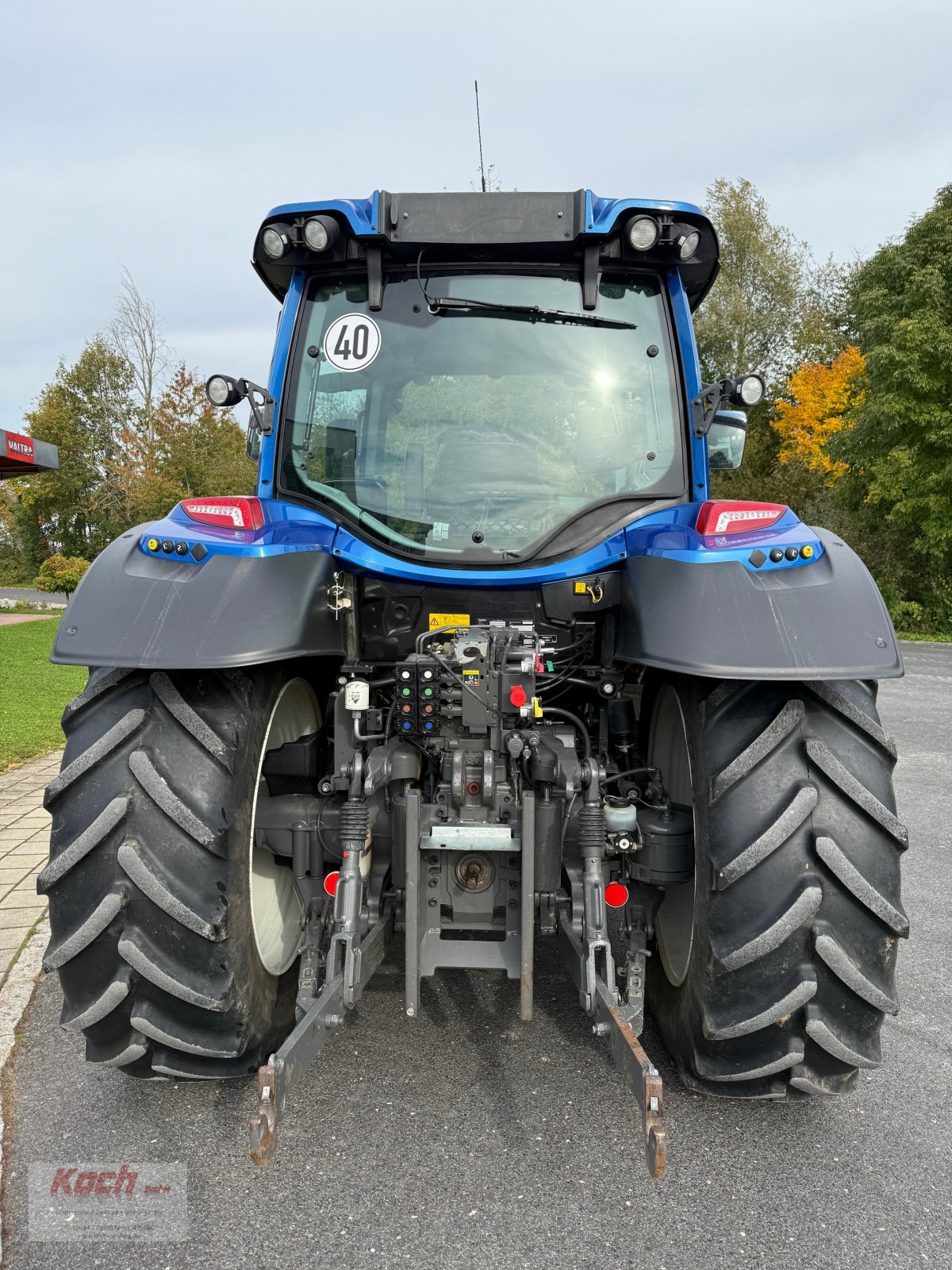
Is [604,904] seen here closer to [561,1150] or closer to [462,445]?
[561,1150]

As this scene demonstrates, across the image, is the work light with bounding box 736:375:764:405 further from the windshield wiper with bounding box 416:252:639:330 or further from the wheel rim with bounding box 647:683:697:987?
the wheel rim with bounding box 647:683:697:987

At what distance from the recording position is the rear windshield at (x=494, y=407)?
302 centimetres

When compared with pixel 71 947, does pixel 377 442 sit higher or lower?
higher

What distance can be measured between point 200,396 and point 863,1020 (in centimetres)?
2740

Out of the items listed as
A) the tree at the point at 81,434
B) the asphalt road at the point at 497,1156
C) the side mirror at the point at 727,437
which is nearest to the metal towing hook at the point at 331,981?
the asphalt road at the point at 497,1156

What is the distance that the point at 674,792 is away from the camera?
280 centimetres

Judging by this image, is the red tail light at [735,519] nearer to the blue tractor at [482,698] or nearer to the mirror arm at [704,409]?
the blue tractor at [482,698]

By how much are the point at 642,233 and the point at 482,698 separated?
64.5 inches

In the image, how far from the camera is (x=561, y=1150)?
93.7 inches

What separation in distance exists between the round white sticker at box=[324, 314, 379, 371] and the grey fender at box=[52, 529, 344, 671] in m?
0.93

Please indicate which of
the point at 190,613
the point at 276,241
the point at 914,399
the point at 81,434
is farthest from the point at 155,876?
the point at 81,434

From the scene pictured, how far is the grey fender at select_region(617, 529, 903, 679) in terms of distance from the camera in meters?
2.13

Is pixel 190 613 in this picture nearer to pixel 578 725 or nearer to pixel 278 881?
pixel 278 881

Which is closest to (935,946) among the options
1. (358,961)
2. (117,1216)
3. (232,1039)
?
(358,961)
